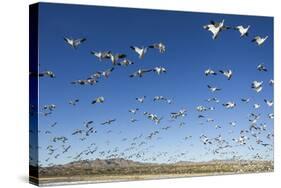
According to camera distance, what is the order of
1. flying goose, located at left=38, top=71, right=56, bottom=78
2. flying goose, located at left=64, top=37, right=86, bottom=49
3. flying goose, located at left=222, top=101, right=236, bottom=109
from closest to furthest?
flying goose, located at left=38, top=71, right=56, bottom=78
flying goose, located at left=64, top=37, right=86, bottom=49
flying goose, located at left=222, top=101, right=236, bottom=109

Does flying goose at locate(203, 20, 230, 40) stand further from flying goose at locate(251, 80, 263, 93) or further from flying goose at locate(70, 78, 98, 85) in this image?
flying goose at locate(70, 78, 98, 85)

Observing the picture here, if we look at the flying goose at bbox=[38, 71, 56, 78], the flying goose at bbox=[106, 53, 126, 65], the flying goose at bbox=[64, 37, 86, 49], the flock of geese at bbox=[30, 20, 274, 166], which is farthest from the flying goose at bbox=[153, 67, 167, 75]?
the flying goose at bbox=[38, 71, 56, 78]

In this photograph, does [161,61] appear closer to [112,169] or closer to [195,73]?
[195,73]

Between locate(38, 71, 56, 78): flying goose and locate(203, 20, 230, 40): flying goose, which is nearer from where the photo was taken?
locate(38, 71, 56, 78): flying goose

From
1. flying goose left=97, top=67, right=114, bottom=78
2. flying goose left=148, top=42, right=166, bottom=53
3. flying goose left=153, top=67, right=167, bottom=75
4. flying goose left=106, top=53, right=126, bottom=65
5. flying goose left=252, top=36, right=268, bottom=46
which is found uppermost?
flying goose left=252, top=36, right=268, bottom=46

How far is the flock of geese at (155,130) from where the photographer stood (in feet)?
28.6

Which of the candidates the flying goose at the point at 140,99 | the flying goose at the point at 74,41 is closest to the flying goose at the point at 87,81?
the flying goose at the point at 74,41

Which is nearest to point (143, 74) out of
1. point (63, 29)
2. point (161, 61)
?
point (161, 61)

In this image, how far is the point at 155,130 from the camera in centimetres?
921

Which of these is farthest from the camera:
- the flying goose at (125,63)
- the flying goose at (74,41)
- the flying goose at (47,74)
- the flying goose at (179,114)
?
the flying goose at (179,114)

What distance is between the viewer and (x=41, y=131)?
28.1ft

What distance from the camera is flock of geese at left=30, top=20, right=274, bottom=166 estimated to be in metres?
8.71

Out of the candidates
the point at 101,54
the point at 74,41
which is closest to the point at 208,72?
the point at 101,54

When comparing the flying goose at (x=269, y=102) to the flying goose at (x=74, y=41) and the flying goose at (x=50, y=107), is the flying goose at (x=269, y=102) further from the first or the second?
the flying goose at (x=50, y=107)
